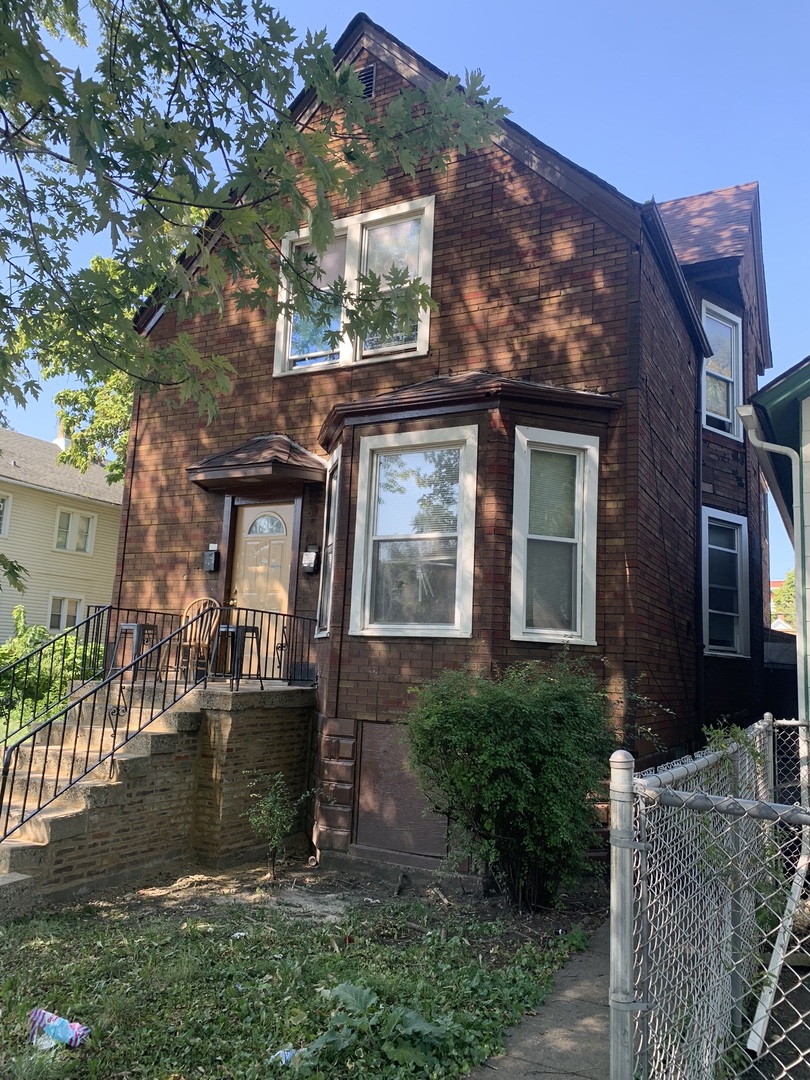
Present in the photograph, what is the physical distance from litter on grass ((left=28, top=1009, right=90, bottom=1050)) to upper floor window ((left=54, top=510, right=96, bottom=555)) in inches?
954

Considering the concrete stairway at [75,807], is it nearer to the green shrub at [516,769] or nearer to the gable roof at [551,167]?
the green shrub at [516,769]

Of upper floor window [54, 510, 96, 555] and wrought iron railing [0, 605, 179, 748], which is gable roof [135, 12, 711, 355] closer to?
wrought iron railing [0, 605, 179, 748]

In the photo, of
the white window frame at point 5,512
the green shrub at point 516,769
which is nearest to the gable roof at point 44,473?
the white window frame at point 5,512

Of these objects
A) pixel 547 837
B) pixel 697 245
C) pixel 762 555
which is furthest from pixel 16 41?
pixel 762 555

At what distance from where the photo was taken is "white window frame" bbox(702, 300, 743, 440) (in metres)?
12.0

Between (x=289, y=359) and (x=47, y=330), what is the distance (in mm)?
4955

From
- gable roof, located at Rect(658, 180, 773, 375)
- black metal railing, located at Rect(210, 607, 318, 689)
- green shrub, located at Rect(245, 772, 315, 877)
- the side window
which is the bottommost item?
green shrub, located at Rect(245, 772, 315, 877)

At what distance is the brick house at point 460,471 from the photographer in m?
7.62

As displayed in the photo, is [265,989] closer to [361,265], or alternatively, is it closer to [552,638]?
[552,638]

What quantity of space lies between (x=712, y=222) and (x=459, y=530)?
8398 millimetres

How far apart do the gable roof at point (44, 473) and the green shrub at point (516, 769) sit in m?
21.3

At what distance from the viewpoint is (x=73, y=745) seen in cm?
747

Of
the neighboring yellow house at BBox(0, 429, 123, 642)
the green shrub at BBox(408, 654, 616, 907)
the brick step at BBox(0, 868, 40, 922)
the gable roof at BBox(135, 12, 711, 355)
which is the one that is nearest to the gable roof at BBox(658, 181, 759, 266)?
the gable roof at BBox(135, 12, 711, 355)

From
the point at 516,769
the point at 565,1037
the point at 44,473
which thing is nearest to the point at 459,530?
the point at 516,769
